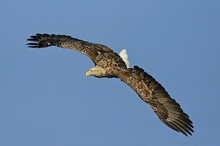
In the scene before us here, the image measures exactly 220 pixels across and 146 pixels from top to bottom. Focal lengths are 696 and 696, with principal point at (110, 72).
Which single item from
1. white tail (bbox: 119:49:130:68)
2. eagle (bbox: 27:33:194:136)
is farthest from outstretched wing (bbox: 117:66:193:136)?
white tail (bbox: 119:49:130:68)

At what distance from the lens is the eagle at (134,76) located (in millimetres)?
18219

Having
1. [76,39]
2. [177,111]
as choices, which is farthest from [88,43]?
[177,111]

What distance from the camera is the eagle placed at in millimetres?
18219

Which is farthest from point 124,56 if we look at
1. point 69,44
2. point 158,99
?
point 158,99

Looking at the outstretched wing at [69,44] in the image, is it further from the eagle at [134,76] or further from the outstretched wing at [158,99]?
the outstretched wing at [158,99]

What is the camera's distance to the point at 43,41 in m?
24.7

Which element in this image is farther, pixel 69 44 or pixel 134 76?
pixel 69 44

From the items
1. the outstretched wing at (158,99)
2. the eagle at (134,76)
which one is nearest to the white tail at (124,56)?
the eagle at (134,76)

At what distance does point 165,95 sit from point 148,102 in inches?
19.6

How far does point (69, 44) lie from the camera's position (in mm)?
23281

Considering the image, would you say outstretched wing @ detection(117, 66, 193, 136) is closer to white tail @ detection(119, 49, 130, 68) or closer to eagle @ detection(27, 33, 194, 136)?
eagle @ detection(27, 33, 194, 136)

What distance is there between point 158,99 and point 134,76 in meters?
1.12

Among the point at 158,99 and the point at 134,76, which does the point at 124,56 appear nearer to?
the point at 134,76

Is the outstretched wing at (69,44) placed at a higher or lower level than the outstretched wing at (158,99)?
higher
